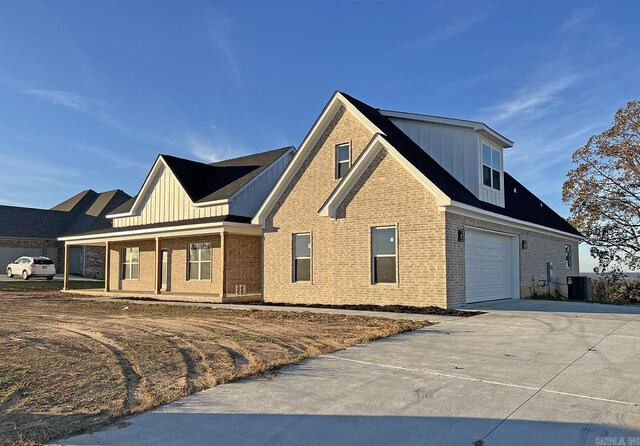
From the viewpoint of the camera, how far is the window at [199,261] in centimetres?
2191

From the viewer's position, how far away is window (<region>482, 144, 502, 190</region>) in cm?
1780

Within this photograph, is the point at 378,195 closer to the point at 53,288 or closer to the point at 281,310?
the point at 281,310

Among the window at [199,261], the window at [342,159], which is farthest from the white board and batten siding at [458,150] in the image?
the window at [199,261]

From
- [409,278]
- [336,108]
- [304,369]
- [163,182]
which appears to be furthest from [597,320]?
[163,182]

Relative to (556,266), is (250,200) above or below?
above

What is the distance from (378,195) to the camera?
1552 centimetres

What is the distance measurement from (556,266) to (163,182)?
61.2ft

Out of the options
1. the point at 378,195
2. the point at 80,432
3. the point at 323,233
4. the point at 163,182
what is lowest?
the point at 80,432

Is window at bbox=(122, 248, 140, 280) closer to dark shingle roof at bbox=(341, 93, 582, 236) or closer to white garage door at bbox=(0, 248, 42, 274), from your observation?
dark shingle roof at bbox=(341, 93, 582, 236)

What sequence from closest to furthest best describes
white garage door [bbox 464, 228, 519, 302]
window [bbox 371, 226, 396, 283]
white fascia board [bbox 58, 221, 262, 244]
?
1. window [bbox 371, 226, 396, 283]
2. white garage door [bbox 464, 228, 519, 302]
3. white fascia board [bbox 58, 221, 262, 244]

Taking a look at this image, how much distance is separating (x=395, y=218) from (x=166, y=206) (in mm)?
12734

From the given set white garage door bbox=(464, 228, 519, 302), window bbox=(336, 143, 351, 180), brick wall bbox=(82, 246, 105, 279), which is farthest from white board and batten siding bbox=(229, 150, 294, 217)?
brick wall bbox=(82, 246, 105, 279)

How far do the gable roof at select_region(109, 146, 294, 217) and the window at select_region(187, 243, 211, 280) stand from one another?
2.03 m

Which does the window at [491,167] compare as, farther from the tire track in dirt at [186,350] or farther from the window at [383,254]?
the tire track in dirt at [186,350]
